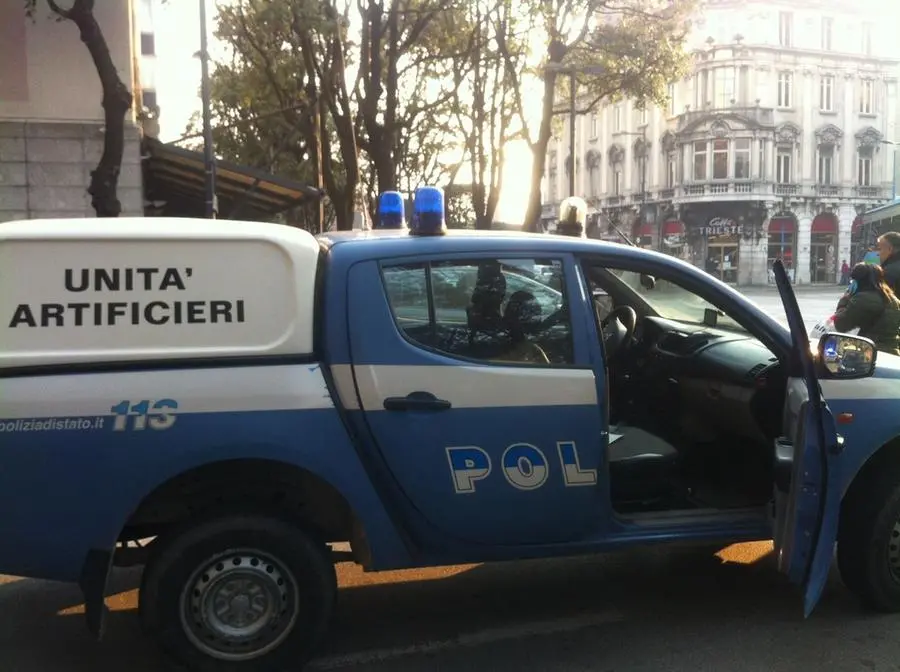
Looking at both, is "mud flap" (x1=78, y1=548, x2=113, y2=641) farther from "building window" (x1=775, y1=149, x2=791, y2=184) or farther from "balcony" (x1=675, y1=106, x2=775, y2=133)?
"building window" (x1=775, y1=149, x2=791, y2=184)

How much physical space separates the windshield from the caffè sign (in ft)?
156

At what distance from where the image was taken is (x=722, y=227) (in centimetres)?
4962

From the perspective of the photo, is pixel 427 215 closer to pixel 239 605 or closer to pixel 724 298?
pixel 724 298

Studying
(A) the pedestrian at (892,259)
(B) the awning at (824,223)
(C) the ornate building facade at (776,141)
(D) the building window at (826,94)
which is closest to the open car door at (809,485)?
(A) the pedestrian at (892,259)

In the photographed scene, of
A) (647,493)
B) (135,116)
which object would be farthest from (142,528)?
(135,116)

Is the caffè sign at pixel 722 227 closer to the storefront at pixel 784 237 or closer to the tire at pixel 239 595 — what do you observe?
the storefront at pixel 784 237

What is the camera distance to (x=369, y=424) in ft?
10.4

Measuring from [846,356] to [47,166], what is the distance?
12.5m

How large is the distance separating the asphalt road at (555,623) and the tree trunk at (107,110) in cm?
602

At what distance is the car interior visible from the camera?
3869 mm

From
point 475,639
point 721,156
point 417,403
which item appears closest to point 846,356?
point 417,403

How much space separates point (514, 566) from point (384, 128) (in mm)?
11412

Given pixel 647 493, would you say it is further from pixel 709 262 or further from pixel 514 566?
pixel 709 262

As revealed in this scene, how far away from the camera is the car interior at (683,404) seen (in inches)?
152
